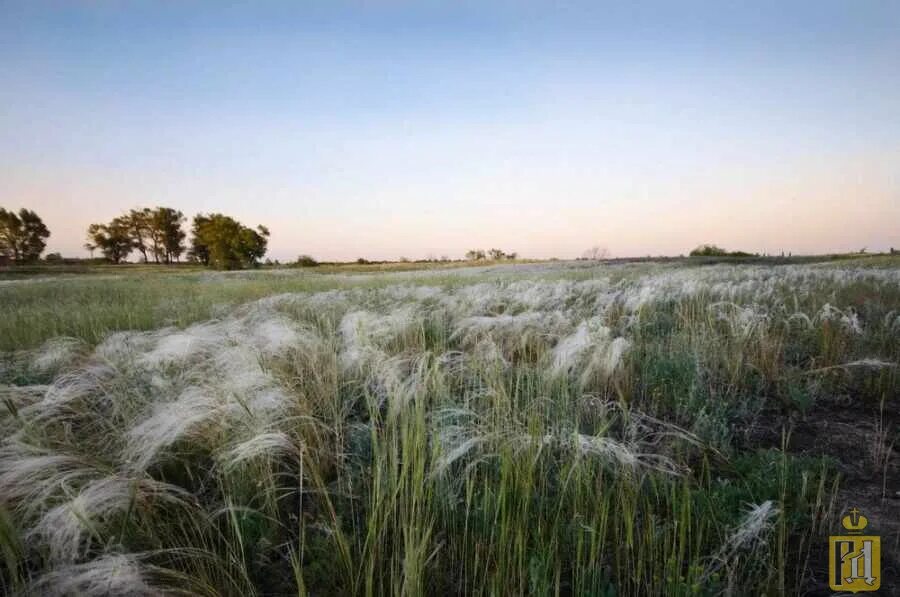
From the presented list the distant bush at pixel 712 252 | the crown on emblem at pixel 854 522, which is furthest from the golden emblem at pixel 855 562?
the distant bush at pixel 712 252

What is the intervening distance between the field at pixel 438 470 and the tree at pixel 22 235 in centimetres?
8370

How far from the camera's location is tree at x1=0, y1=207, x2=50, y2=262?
59.3 meters

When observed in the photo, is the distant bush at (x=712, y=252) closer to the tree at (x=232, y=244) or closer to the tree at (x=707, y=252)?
the tree at (x=707, y=252)

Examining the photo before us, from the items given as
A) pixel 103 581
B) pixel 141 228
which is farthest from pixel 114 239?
pixel 103 581

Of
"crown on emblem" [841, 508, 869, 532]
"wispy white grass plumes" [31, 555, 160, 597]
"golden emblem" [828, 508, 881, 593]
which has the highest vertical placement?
"wispy white grass plumes" [31, 555, 160, 597]

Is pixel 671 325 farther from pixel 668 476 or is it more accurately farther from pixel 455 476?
pixel 455 476

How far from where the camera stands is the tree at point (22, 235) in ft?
195

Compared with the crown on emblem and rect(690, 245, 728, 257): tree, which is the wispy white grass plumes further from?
rect(690, 245, 728, 257): tree

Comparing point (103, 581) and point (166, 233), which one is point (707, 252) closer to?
point (103, 581)

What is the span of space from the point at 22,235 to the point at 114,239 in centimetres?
1386

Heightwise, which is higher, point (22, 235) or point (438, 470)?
point (22, 235)

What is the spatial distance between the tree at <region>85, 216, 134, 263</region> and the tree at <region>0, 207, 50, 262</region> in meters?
8.01

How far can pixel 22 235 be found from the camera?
202 feet

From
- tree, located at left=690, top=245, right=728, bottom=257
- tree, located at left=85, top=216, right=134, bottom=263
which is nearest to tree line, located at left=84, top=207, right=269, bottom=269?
tree, located at left=85, top=216, right=134, bottom=263
